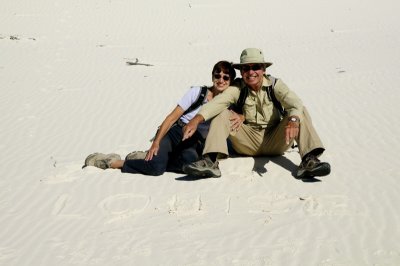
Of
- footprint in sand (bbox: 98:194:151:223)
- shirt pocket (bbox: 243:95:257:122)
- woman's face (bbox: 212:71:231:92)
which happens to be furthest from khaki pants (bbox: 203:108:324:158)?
footprint in sand (bbox: 98:194:151:223)

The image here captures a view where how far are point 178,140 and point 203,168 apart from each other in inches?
24.8

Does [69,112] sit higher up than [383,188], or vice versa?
[69,112]

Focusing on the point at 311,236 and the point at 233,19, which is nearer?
the point at 311,236

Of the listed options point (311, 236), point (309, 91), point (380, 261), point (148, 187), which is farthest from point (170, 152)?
point (309, 91)

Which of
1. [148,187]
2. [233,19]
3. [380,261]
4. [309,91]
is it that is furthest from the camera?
[233,19]

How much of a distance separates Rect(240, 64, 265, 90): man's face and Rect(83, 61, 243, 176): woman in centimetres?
23

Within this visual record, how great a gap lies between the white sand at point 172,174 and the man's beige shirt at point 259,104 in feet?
1.89

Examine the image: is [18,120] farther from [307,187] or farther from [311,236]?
[311,236]

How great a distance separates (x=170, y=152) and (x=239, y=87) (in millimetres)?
1080

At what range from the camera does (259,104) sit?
5949mm

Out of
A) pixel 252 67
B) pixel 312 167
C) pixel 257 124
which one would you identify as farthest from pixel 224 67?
pixel 312 167

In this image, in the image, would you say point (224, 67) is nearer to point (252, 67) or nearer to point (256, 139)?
point (252, 67)

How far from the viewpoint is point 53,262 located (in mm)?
4258

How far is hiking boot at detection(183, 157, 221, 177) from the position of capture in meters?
5.66
